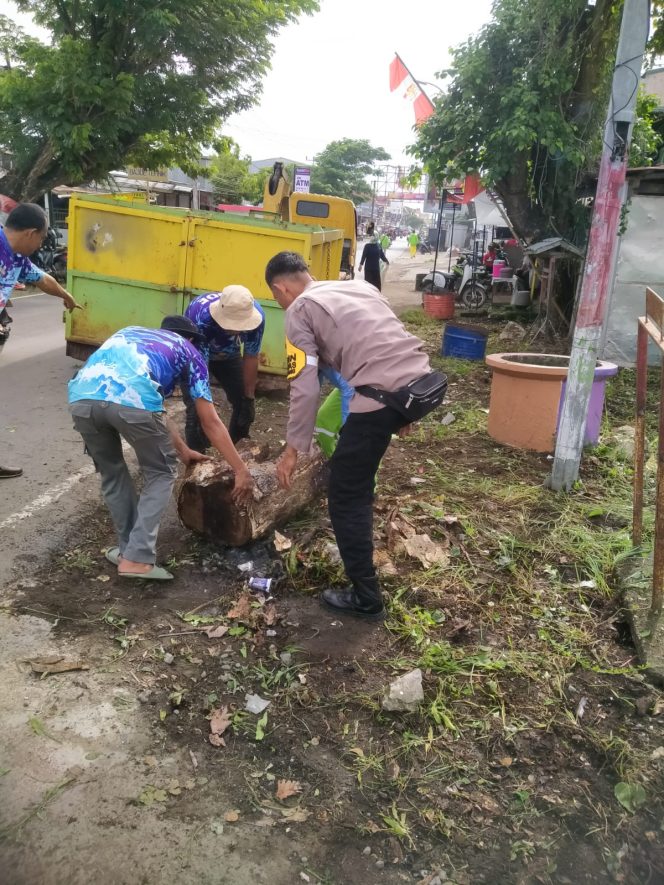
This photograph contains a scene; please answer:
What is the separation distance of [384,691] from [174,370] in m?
1.74

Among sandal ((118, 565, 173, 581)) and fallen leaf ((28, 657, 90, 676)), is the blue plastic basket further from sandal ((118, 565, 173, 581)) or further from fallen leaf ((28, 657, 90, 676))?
fallen leaf ((28, 657, 90, 676))

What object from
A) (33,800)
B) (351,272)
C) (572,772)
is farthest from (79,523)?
(351,272)

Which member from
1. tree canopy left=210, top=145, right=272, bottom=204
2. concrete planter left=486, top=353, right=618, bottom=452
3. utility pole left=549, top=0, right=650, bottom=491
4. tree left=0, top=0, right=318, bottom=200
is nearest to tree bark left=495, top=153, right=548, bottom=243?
concrete planter left=486, top=353, right=618, bottom=452

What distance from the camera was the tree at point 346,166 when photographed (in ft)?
189

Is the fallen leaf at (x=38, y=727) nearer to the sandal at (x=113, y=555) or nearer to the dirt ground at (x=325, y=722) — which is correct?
the dirt ground at (x=325, y=722)

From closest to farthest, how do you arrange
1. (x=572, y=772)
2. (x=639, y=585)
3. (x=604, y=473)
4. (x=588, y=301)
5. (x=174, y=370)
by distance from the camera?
1. (x=572, y=772)
2. (x=174, y=370)
3. (x=639, y=585)
4. (x=588, y=301)
5. (x=604, y=473)

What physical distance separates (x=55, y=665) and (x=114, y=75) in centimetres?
1451

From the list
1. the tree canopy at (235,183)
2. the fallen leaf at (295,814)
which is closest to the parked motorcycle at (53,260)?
the fallen leaf at (295,814)

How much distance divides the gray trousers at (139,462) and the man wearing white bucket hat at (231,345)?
75 centimetres

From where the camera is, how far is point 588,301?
4.71m

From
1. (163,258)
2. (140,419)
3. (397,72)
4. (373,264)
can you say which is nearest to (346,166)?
(373,264)

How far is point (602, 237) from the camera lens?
15.3ft

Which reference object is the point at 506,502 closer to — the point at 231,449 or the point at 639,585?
the point at 639,585

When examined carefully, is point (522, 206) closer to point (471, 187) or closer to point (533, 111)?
point (471, 187)
